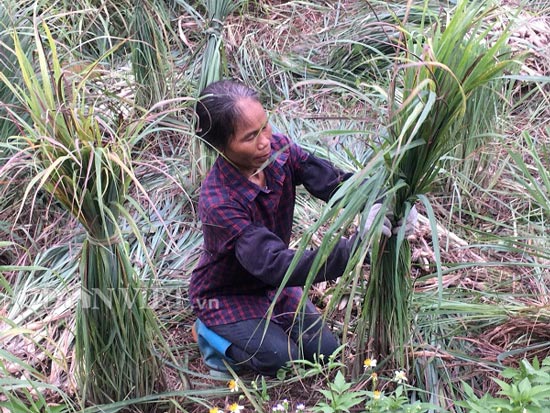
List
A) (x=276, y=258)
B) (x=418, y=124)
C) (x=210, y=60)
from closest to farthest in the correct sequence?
1. (x=418, y=124)
2. (x=276, y=258)
3. (x=210, y=60)

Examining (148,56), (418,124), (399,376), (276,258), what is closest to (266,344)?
(276,258)

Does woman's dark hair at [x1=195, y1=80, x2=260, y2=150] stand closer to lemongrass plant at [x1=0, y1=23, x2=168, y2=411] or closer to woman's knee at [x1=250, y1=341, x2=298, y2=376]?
lemongrass plant at [x1=0, y1=23, x2=168, y2=411]

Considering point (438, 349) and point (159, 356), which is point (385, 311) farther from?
point (159, 356)

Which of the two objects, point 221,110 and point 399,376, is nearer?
point 399,376

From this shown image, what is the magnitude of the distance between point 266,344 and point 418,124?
820 mm

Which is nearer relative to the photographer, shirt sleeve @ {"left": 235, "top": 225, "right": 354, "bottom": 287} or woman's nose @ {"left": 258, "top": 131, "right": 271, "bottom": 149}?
shirt sleeve @ {"left": 235, "top": 225, "right": 354, "bottom": 287}

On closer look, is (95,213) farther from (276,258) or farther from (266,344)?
(266,344)

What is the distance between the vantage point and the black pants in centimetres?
188

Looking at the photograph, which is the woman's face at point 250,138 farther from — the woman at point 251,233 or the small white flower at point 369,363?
the small white flower at point 369,363

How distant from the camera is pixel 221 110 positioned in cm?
174

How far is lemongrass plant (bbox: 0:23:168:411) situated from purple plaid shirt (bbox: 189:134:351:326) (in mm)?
256

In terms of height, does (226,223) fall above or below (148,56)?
below

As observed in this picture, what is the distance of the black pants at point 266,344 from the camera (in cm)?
188

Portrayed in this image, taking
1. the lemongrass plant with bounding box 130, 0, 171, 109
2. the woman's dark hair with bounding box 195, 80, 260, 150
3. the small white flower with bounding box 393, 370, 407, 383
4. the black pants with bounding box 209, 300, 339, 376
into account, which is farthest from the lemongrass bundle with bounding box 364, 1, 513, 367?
the lemongrass plant with bounding box 130, 0, 171, 109
